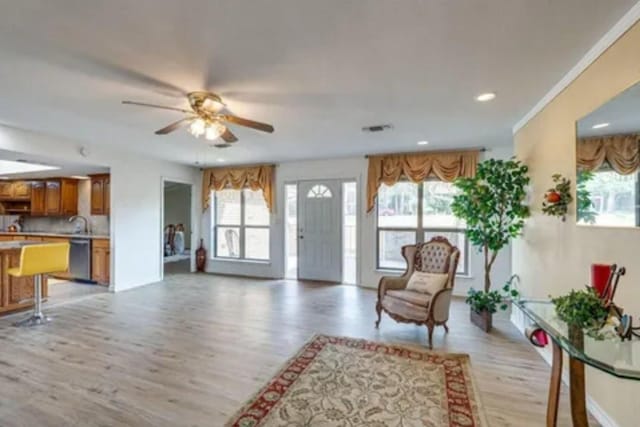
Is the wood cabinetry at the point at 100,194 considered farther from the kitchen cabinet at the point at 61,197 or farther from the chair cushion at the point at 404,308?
the chair cushion at the point at 404,308

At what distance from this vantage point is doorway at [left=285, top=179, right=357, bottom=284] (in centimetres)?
624

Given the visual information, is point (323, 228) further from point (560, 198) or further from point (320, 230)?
point (560, 198)

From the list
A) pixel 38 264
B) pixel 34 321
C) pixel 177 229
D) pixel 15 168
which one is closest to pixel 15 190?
pixel 15 168

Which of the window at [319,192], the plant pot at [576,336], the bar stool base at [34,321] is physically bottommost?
the bar stool base at [34,321]

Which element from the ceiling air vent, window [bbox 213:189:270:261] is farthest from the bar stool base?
the ceiling air vent

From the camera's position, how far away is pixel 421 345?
329 centimetres

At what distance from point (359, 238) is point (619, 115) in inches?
172

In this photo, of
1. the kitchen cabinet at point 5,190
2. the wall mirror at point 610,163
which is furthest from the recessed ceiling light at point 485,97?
the kitchen cabinet at point 5,190

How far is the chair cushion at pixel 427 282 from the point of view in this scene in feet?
11.8

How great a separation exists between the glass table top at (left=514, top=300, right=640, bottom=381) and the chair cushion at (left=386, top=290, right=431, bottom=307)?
1.56 meters

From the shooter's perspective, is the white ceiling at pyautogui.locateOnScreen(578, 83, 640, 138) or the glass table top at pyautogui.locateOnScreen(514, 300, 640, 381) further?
the white ceiling at pyautogui.locateOnScreen(578, 83, 640, 138)

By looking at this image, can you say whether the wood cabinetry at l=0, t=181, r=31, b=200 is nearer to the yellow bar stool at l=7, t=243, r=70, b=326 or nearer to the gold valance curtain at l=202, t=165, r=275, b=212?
the gold valance curtain at l=202, t=165, r=275, b=212

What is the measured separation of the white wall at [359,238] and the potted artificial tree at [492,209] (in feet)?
4.84

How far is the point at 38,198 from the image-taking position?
6.74 meters
